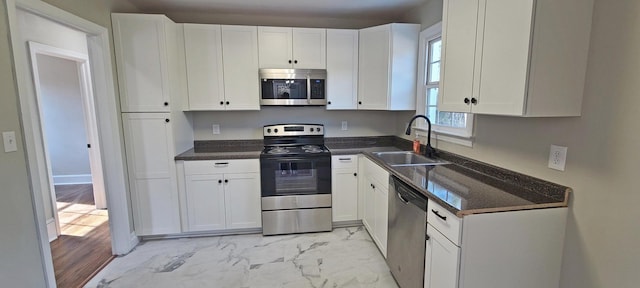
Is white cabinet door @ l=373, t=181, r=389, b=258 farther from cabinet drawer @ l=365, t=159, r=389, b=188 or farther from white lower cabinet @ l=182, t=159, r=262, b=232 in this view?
white lower cabinet @ l=182, t=159, r=262, b=232

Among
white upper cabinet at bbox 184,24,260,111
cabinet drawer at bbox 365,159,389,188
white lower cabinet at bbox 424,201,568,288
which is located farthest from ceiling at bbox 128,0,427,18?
white lower cabinet at bbox 424,201,568,288

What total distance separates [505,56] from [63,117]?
6282 millimetres

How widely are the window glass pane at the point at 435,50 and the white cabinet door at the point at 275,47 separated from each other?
144 centimetres

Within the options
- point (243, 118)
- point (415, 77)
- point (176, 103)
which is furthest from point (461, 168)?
point (176, 103)

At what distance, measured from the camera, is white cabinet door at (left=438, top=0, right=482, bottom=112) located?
5.65 ft

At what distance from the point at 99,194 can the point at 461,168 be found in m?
4.40

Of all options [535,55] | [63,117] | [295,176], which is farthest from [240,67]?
[63,117]

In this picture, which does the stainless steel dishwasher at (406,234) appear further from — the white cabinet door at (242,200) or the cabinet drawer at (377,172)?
the white cabinet door at (242,200)

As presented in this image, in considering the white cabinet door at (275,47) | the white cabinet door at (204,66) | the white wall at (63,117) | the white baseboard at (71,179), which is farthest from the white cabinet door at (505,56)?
the white baseboard at (71,179)

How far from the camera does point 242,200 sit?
3051 millimetres

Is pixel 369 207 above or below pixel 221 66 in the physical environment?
below

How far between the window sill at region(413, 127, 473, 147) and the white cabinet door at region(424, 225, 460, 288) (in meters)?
0.91

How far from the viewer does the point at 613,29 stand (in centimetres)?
128

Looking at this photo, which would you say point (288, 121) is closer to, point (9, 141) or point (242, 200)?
point (242, 200)
